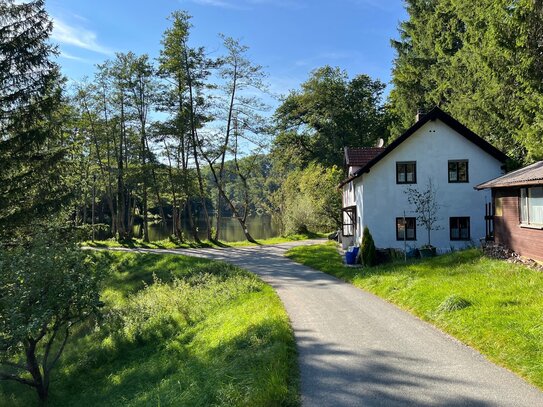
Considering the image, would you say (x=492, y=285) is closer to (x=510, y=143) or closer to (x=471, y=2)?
(x=510, y=143)

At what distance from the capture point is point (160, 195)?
36594 millimetres

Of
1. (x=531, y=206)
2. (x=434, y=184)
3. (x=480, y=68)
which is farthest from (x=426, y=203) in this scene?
(x=480, y=68)

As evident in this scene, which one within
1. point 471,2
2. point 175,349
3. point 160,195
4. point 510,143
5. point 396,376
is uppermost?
point 471,2

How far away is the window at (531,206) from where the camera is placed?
44.5 feet

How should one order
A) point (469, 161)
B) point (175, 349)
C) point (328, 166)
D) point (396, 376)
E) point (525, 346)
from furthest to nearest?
point (328, 166) → point (469, 161) → point (175, 349) → point (525, 346) → point (396, 376)

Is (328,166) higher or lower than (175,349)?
higher

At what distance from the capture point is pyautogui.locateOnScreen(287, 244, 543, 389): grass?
23.5 feet

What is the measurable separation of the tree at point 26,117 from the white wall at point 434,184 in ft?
50.0

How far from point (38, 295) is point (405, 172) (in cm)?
1727

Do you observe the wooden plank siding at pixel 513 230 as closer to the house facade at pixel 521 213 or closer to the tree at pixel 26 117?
the house facade at pixel 521 213

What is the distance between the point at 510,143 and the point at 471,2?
A: 9050 mm

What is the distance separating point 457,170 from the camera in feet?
68.5

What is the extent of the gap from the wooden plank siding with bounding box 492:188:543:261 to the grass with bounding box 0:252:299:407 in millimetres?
8997

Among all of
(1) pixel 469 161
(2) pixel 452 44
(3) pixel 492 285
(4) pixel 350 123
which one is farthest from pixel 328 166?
(3) pixel 492 285
